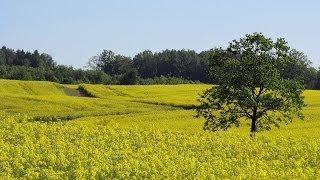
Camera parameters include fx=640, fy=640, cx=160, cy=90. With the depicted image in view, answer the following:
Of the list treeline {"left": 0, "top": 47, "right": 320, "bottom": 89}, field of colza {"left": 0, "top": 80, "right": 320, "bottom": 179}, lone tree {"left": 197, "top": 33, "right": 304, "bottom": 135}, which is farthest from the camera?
treeline {"left": 0, "top": 47, "right": 320, "bottom": 89}

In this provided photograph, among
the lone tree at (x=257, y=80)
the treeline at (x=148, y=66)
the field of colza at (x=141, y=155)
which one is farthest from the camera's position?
the treeline at (x=148, y=66)

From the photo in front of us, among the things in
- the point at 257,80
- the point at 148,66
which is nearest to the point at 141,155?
the point at 257,80

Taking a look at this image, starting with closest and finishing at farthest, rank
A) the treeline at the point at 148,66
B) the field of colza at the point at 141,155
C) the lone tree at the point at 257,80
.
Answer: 1. the field of colza at the point at 141,155
2. the lone tree at the point at 257,80
3. the treeline at the point at 148,66

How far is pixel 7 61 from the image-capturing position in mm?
198125

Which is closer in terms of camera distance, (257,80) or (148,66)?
Result: (257,80)

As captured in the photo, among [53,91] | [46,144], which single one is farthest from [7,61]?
[46,144]

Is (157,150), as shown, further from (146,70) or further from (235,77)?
(146,70)

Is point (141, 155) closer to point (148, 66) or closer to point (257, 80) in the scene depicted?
point (257, 80)

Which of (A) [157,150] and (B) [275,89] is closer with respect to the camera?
(A) [157,150]

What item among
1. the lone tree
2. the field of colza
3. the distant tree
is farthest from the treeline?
the field of colza

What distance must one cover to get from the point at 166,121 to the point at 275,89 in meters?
10.7

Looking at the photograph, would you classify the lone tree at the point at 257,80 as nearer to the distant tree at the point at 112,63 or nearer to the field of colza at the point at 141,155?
the field of colza at the point at 141,155

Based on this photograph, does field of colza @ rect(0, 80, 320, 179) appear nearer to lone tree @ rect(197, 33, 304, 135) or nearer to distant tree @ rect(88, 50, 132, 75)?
lone tree @ rect(197, 33, 304, 135)

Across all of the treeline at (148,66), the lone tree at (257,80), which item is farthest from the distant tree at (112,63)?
the lone tree at (257,80)
